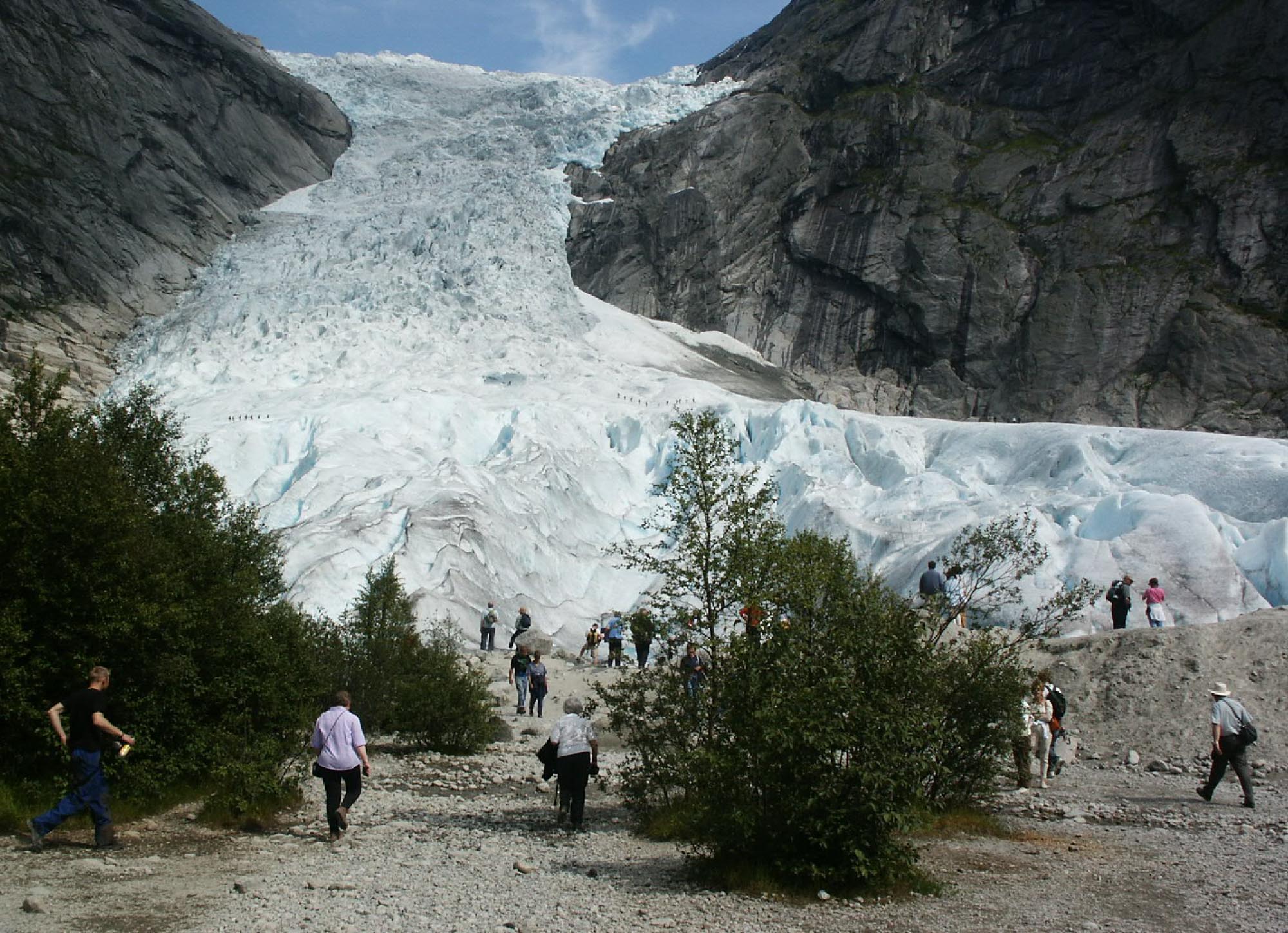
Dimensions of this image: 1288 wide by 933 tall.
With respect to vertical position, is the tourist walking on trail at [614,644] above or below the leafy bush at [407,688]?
above

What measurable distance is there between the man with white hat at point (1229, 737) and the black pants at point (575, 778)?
642cm

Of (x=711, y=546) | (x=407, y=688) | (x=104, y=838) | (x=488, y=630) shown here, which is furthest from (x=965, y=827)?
(x=488, y=630)

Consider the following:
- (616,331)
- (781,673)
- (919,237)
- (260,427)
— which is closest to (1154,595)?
(781,673)

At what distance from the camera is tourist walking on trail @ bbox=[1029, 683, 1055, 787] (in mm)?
12414

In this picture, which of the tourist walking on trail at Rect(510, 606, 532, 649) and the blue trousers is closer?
the blue trousers

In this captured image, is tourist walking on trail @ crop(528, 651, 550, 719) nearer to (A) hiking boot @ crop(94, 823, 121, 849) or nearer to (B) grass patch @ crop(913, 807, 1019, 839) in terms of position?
(B) grass patch @ crop(913, 807, 1019, 839)

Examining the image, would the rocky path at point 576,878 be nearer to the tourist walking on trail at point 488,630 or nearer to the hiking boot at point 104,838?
the hiking boot at point 104,838

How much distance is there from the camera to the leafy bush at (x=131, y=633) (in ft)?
29.1

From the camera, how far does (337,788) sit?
9.31 m

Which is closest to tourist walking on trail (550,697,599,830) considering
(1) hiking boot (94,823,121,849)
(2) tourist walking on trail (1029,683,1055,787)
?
(1) hiking boot (94,823,121,849)

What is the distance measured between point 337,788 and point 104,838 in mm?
1830

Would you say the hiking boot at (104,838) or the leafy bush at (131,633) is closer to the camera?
the hiking boot at (104,838)

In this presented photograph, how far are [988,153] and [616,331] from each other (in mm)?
28780

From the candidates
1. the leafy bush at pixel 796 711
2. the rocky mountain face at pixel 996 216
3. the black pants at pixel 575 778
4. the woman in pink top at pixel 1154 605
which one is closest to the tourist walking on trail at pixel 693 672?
the leafy bush at pixel 796 711
